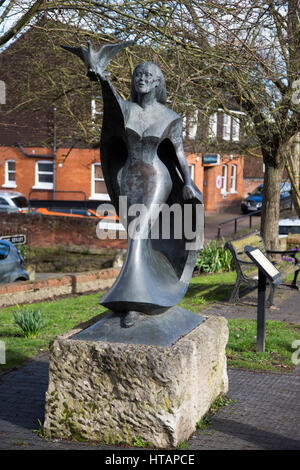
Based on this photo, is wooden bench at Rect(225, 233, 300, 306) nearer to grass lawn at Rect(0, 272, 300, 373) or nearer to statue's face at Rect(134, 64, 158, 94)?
grass lawn at Rect(0, 272, 300, 373)

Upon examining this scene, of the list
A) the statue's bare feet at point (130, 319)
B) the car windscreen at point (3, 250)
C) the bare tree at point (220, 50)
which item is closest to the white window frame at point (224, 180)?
the bare tree at point (220, 50)

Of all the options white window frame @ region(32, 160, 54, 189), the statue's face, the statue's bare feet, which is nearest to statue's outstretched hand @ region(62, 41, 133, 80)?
the statue's face

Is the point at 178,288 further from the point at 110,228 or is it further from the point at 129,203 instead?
the point at 110,228

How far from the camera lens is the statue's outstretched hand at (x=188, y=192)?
607cm

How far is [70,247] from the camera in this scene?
74.8 ft

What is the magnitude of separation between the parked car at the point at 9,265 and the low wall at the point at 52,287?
902 millimetres

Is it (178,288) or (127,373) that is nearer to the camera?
(127,373)

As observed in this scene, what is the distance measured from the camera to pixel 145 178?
234 inches

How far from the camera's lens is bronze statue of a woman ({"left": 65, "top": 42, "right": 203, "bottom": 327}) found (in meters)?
5.64

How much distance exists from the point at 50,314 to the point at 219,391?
486cm

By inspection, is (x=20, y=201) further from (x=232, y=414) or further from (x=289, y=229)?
(x=232, y=414)

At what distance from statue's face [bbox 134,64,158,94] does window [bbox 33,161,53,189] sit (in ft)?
93.0

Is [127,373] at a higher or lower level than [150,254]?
lower

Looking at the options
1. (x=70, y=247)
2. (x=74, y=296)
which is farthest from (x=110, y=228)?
(x=74, y=296)
